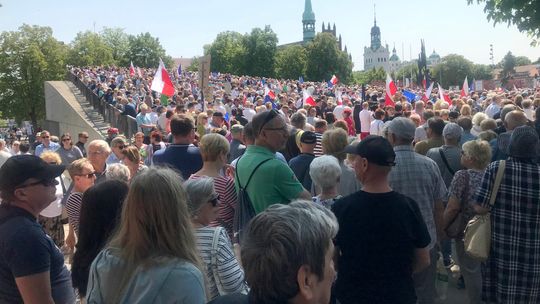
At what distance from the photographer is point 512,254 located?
13.9 feet

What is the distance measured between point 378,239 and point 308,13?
191 meters

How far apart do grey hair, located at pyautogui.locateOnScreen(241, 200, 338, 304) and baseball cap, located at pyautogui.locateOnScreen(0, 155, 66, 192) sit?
1682 millimetres

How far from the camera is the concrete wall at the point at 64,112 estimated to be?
26.6 metres

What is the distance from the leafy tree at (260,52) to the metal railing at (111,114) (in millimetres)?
66074

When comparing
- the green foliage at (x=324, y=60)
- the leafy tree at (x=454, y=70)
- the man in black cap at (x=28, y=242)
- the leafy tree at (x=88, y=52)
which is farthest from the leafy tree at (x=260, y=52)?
the man in black cap at (x=28, y=242)

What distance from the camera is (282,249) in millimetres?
1807

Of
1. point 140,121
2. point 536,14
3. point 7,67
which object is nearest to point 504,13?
point 536,14

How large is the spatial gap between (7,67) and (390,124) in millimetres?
65793

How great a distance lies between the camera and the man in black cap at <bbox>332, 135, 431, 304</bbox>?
3.40 m

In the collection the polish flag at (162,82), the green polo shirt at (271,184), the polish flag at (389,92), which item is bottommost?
the green polo shirt at (271,184)

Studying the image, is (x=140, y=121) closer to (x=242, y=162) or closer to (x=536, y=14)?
(x=536, y=14)

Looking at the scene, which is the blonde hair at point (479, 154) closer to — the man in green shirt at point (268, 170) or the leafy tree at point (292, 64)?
the man in green shirt at point (268, 170)

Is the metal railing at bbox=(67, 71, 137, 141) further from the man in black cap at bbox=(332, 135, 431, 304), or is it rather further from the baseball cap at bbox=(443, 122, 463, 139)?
the man in black cap at bbox=(332, 135, 431, 304)

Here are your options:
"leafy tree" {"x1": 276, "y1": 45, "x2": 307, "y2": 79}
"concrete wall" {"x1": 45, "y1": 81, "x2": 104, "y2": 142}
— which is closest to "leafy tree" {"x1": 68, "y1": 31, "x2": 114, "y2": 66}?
"leafy tree" {"x1": 276, "y1": 45, "x2": 307, "y2": 79}
